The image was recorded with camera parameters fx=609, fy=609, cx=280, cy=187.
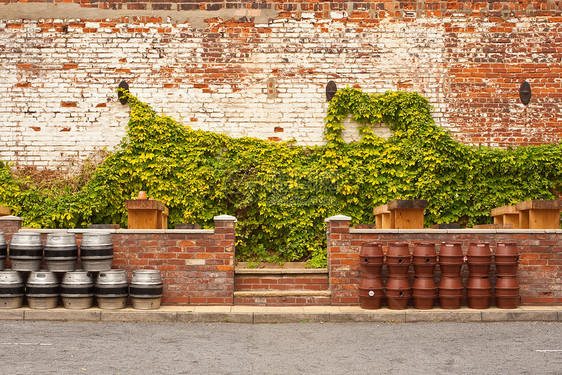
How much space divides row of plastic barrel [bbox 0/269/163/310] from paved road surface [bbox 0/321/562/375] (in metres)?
0.44

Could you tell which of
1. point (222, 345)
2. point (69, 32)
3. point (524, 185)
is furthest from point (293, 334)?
point (69, 32)

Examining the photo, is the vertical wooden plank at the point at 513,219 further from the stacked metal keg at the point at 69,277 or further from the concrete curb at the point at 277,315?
the stacked metal keg at the point at 69,277

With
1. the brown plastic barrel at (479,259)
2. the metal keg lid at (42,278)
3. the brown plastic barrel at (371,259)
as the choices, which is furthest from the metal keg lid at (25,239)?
the brown plastic barrel at (479,259)

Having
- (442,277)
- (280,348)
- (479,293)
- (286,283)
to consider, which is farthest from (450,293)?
(280,348)

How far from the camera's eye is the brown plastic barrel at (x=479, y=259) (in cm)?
764

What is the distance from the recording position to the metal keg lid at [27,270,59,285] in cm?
741

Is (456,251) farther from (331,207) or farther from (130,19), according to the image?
(130,19)

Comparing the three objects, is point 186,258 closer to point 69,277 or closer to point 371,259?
point 69,277

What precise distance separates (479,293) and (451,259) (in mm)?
545

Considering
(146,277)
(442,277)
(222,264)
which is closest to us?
(146,277)

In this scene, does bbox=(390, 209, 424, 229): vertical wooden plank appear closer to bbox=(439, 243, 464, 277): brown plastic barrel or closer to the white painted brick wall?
bbox=(439, 243, 464, 277): brown plastic barrel

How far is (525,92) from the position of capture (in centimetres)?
1097

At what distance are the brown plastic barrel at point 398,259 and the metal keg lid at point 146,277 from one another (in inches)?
114

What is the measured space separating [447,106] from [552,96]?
1.92 m
